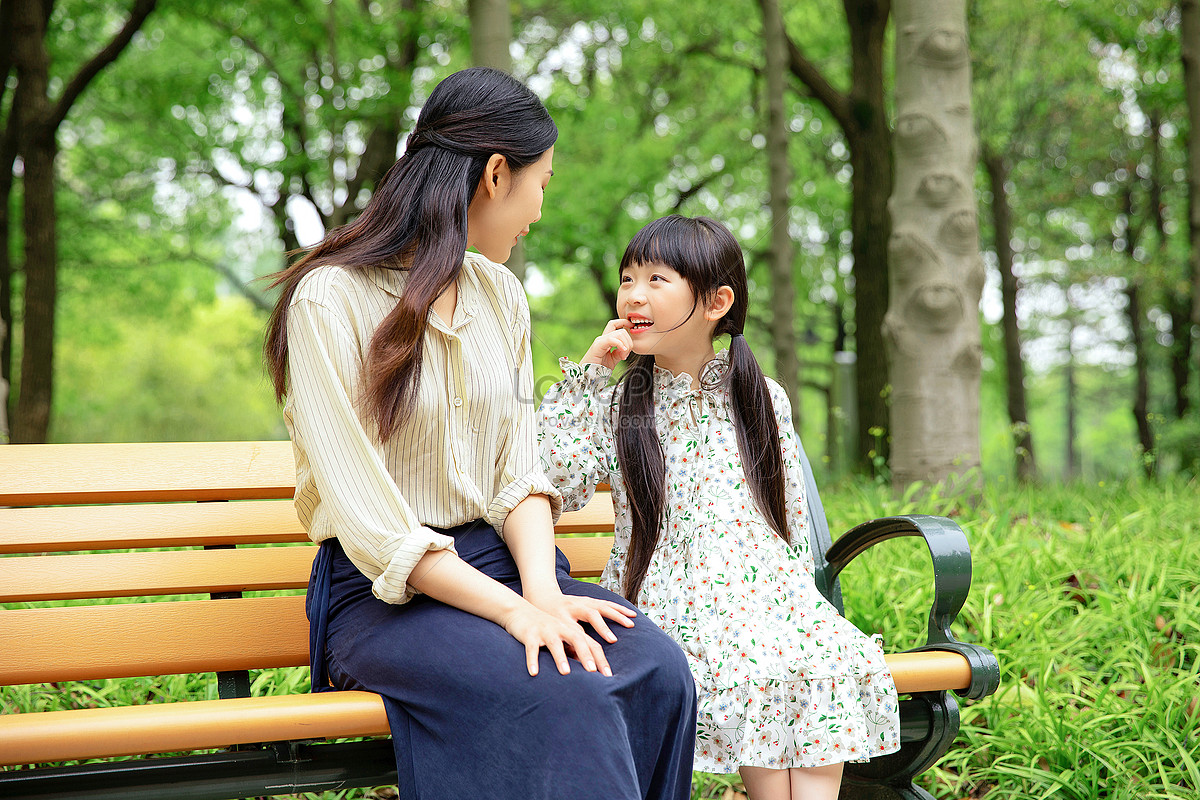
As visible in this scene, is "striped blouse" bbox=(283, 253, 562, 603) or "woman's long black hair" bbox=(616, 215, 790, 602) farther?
"woman's long black hair" bbox=(616, 215, 790, 602)

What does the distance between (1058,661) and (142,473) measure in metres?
2.64

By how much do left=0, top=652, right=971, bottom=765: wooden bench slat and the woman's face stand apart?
37.8 inches

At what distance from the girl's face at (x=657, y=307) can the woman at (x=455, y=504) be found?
0.26 metres

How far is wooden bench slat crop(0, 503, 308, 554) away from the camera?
214 cm

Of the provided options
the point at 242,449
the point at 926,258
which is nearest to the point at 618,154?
the point at 926,258

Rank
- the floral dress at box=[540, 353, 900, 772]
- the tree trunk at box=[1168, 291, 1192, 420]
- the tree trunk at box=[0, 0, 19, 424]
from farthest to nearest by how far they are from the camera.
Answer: the tree trunk at box=[1168, 291, 1192, 420]
the tree trunk at box=[0, 0, 19, 424]
the floral dress at box=[540, 353, 900, 772]

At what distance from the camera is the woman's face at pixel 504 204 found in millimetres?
1975

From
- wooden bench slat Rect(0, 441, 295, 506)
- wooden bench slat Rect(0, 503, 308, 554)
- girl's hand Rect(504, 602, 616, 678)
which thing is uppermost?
wooden bench slat Rect(0, 441, 295, 506)

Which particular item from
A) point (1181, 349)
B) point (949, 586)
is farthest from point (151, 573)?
point (1181, 349)

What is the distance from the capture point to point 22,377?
309 inches

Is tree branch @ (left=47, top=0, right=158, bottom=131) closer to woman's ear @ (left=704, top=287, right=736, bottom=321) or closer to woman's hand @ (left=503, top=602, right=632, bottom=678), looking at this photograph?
woman's ear @ (left=704, top=287, right=736, bottom=321)

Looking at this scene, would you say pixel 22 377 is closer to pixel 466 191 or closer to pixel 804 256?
pixel 466 191

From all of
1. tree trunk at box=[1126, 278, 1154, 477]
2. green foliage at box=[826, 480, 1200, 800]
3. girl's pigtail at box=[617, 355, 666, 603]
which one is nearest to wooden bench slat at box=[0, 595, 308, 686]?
girl's pigtail at box=[617, 355, 666, 603]

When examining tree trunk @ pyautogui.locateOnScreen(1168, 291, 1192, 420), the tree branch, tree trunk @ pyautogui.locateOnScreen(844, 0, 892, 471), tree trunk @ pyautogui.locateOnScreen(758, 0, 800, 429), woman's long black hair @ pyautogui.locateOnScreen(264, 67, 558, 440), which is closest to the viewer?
woman's long black hair @ pyautogui.locateOnScreen(264, 67, 558, 440)
